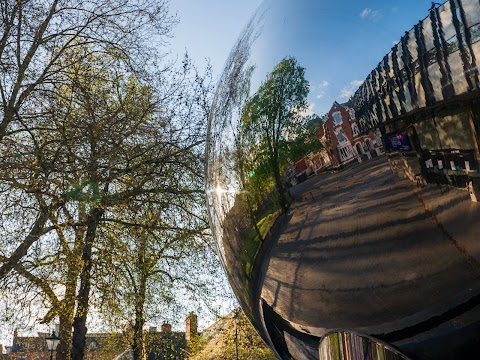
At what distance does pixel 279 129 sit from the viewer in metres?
1.64

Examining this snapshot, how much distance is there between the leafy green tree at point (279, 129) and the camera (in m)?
1.60

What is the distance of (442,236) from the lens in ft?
4.09

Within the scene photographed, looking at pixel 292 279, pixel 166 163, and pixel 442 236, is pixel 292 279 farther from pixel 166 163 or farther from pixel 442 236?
pixel 166 163

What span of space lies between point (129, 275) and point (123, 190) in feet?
7.67

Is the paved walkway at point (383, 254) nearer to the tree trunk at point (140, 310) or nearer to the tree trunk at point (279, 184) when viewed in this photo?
the tree trunk at point (279, 184)

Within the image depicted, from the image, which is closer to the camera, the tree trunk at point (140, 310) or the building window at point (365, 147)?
the building window at point (365, 147)

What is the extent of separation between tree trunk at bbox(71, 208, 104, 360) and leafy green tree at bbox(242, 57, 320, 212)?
1009 cm

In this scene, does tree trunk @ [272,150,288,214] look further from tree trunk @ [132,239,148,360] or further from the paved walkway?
tree trunk @ [132,239,148,360]

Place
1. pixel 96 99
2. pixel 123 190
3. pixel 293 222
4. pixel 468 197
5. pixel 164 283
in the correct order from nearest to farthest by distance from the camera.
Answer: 1. pixel 468 197
2. pixel 293 222
3. pixel 96 99
4. pixel 123 190
5. pixel 164 283

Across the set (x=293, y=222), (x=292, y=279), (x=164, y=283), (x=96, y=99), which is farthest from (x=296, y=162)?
(x=164, y=283)

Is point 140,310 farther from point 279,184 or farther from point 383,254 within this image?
point 383,254

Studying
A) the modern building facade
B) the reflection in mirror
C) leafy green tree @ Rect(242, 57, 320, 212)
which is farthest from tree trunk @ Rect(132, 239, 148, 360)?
the modern building facade

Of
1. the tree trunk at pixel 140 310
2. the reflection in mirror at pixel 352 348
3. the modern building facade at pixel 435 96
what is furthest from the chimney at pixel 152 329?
the modern building facade at pixel 435 96

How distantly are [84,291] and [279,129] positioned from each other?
11493mm
